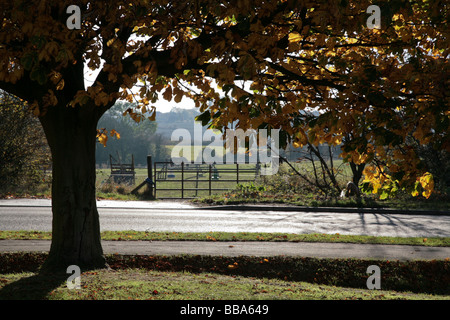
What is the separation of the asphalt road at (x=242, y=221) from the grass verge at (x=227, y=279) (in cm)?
401

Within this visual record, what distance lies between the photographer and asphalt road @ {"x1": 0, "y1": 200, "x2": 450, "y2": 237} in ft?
40.7

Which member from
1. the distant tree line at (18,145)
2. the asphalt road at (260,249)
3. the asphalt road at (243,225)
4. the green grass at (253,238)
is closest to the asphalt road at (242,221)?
the asphalt road at (243,225)

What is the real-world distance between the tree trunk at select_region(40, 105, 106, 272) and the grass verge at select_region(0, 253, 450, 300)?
47 cm

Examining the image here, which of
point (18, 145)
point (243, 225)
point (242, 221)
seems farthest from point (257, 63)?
point (18, 145)

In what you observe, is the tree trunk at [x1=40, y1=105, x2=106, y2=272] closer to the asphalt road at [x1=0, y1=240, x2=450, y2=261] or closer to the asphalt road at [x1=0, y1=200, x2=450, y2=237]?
the asphalt road at [x1=0, y1=240, x2=450, y2=261]

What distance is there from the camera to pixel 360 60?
625cm

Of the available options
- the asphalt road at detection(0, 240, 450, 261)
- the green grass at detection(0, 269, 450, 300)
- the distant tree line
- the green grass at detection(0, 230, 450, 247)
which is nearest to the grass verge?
the green grass at detection(0, 269, 450, 300)

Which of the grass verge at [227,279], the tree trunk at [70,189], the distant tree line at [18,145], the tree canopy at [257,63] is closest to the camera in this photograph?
the tree canopy at [257,63]

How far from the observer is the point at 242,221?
14070 mm

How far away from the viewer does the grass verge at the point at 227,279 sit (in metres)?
5.63

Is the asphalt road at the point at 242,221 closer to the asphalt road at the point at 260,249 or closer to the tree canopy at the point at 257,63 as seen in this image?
the asphalt road at the point at 260,249
